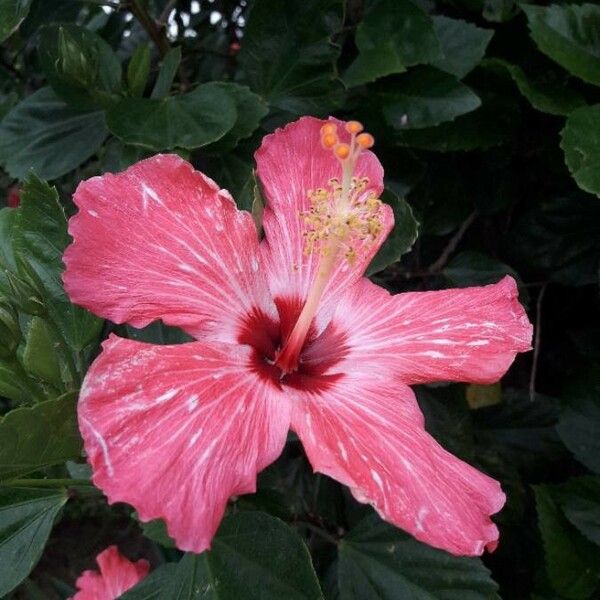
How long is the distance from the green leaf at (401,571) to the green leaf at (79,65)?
834mm

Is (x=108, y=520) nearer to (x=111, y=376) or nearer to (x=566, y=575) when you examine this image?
(x=566, y=575)

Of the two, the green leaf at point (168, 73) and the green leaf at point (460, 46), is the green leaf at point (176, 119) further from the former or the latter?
the green leaf at point (460, 46)

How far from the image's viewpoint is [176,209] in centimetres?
92

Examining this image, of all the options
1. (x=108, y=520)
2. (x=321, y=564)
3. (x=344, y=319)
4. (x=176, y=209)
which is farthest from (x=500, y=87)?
(x=108, y=520)

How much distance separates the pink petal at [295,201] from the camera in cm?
101

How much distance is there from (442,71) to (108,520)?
242 cm

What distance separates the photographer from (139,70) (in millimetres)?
1358

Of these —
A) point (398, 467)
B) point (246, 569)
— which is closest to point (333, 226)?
point (398, 467)

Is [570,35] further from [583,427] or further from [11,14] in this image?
[11,14]

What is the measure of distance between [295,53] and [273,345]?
61 cm

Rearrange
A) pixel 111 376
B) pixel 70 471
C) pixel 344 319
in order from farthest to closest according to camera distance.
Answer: pixel 70 471 → pixel 344 319 → pixel 111 376

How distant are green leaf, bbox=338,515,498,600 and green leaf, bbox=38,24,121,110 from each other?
0.83 m

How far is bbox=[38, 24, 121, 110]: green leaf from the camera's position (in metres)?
1.27

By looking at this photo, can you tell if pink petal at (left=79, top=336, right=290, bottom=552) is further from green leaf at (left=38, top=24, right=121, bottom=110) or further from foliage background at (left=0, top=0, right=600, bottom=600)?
green leaf at (left=38, top=24, right=121, bottom=110)
